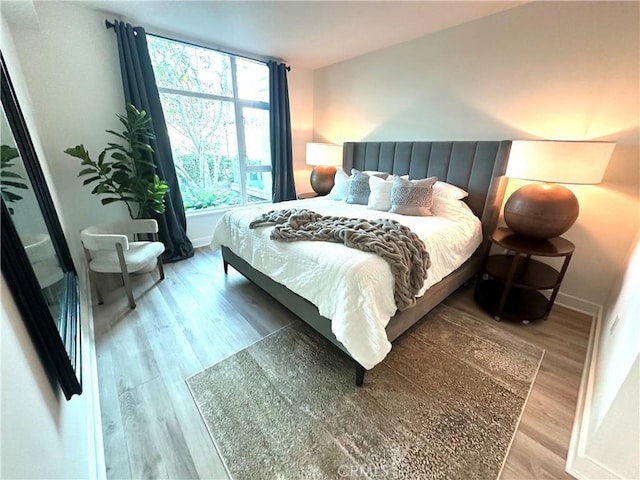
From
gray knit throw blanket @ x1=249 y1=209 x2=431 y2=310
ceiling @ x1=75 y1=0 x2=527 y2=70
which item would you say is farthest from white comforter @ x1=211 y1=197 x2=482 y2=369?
ceiling @ x1=75 y1=0 x2=527 y2=70

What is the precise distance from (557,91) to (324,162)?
251 cm

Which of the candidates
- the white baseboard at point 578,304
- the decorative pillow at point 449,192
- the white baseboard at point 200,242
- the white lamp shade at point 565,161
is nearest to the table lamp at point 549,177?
the white lamp shade at point 565,161

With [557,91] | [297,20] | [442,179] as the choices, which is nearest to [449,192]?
[442,179]

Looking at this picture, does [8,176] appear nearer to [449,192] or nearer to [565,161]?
[449,192]

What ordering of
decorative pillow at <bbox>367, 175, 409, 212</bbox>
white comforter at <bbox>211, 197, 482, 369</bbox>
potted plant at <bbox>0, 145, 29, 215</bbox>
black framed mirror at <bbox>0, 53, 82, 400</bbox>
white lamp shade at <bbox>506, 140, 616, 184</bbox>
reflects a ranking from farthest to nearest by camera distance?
decorative pillow at <bbox>367, 175, 409, 212</bbox> < white lamp shade at <bbox>506, 140, 616, 184</bbox> < white comforter at <bbox>211, 197, 482, 369</bbox> < potted plant at <bbox>0, 145, 29, 215</bbox> < black framed mirror at <bbox>0, 53, 82, 400</bbox>

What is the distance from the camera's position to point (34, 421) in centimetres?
68

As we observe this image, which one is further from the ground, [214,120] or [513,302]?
[214,120]

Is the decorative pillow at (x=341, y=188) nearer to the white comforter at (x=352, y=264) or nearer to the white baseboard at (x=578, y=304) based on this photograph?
the white comforter at (x=352, y=264)

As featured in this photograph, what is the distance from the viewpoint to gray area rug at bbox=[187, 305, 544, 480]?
1.15 m

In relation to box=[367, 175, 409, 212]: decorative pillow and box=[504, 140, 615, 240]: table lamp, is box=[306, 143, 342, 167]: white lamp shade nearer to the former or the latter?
box=[367, 175, 409, 212]: decorative pillow

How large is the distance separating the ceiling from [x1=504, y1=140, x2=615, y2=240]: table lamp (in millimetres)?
1371

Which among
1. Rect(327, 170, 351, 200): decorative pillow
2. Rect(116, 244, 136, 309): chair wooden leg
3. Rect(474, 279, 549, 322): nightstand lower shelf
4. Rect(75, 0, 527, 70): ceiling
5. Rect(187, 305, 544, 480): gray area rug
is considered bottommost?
Rect(187, 305, 544, 480): gray area rug

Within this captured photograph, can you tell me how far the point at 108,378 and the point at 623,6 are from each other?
13.6ft

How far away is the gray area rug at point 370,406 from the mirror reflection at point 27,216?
2.86 ft
